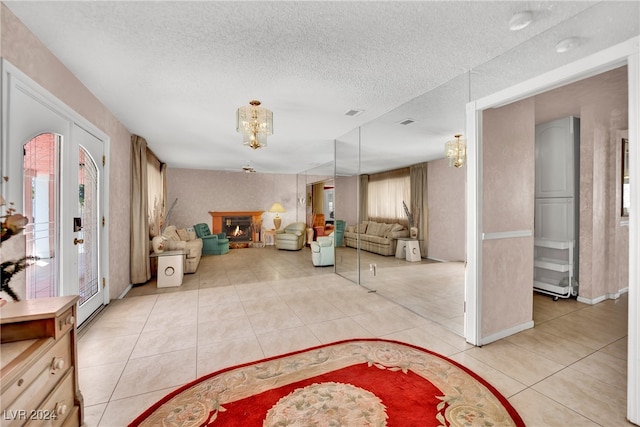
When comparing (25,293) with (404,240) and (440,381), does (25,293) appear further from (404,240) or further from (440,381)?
(404,240)

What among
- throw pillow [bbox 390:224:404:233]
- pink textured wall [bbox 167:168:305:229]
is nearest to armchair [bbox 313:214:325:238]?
pink textured wall [bbox 167:168:305:229]

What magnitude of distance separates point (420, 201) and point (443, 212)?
41 centimetres

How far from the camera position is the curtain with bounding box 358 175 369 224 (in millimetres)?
4684

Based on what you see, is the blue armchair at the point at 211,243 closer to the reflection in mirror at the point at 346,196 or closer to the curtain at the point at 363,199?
the reflection in mirror at the point at 346,196

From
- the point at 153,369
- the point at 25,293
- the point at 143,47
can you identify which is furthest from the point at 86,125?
the point at 153,369

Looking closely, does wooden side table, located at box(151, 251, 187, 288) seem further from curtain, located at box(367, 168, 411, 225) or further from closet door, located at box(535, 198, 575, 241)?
closet door, located at box(535, 198, 575, 241)

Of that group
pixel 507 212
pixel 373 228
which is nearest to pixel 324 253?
pixel 373 228

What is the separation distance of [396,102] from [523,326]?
2.86 m

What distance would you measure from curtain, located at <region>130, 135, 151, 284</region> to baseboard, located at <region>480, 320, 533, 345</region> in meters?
4.95

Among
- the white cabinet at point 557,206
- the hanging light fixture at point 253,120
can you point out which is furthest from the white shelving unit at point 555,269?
the hanging light fixture at point 253,120

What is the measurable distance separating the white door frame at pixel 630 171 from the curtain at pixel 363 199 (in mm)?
2187

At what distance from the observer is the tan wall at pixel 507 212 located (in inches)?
101

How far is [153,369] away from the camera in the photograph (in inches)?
85.4

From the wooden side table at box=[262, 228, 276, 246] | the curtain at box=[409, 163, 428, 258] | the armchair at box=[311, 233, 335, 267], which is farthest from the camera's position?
the wooden side table at box=[262, 228, 276, 246]
